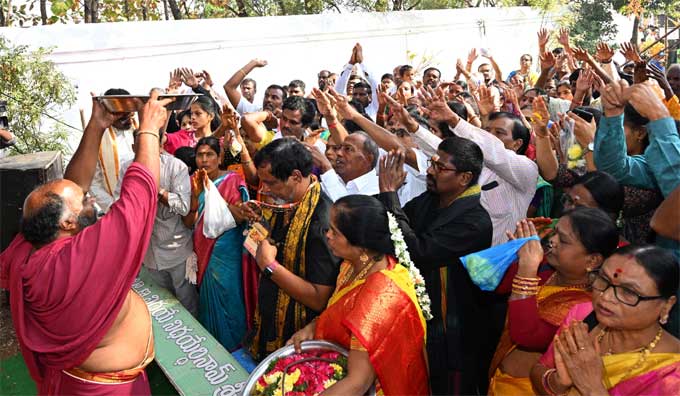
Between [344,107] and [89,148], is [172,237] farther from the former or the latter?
[344,107]

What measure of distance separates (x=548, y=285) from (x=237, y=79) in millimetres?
5020

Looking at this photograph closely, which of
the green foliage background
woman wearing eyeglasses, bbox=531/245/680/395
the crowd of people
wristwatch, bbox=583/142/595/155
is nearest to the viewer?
woman wearing eyeglasses, bbox=531/245/680/395

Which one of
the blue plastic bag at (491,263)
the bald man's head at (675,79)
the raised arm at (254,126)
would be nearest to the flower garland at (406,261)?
the blue plastic bag at (491,263)

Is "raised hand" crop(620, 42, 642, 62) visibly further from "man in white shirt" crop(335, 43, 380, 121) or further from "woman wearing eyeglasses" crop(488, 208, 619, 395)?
"woman wearing eyeglasses" crop(488, 208, 619, 395)

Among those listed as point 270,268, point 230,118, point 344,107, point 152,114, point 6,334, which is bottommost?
point 6,334

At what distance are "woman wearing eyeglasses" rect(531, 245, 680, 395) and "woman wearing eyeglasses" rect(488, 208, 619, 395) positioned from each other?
0.38 m

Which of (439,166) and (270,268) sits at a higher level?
(439,166)

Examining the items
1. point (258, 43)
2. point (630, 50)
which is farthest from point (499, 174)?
point (258, 43)

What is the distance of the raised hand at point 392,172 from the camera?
297 cm

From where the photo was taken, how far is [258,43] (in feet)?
36.0

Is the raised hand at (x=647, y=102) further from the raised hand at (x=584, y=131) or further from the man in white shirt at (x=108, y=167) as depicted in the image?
the man in white shirt at (x=108, y=167)

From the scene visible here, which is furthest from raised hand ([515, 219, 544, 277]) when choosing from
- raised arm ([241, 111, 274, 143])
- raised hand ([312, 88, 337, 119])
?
raised arm ([241, 111, 274, 143])

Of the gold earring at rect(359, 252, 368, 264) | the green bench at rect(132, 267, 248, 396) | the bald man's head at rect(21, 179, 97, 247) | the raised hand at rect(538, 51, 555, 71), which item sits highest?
the raised hand at rect(538, 51, 555, 71)

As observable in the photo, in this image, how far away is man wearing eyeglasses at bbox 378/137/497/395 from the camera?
111 inches
